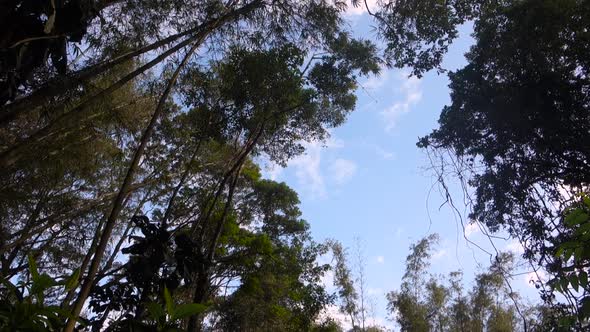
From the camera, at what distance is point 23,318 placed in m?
1.44

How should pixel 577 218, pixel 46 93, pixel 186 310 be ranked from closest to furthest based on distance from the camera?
pixel 577 218
pixel 186 310
pixel 46 93

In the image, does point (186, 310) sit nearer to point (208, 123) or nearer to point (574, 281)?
point (574, 281)

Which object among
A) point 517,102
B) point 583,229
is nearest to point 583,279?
point 583,229

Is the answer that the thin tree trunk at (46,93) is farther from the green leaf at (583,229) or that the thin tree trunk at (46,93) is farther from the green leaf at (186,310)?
the green leaf at (583,229)

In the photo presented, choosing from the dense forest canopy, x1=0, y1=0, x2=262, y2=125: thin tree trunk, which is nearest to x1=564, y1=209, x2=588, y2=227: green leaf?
the dense forest canopy

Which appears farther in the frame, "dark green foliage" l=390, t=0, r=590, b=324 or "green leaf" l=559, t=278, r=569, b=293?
"dark green foliage" l=390, t=0, r=590, b=324

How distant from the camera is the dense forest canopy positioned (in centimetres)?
346

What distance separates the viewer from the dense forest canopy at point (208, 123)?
346 cm

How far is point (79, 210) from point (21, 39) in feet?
17.6

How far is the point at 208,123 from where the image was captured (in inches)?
272

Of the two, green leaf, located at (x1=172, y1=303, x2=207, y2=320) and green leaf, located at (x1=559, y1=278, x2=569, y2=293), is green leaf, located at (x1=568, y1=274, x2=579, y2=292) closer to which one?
green leaf, located at (x1=559, y1=278, x2=569, y2=293)

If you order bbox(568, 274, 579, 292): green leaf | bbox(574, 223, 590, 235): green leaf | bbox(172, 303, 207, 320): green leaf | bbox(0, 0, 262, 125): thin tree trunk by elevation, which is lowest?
bbox(568, 274, 579, 292): green leaf

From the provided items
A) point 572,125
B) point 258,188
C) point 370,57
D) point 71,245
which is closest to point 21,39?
point 370,57

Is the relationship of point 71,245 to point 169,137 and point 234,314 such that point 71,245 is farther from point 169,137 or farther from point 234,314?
point 234,314
